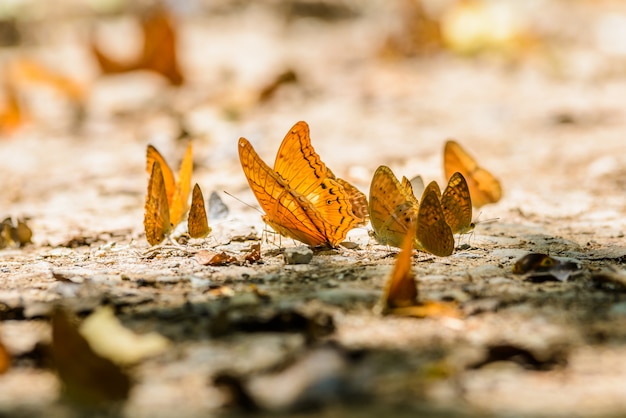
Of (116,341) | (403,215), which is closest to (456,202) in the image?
(403,215)

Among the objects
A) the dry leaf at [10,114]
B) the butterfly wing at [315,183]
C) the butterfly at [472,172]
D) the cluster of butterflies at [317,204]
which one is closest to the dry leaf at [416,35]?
the dry leaf at [10,114]

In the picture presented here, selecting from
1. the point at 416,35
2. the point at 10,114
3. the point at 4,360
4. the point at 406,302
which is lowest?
the point at 4,360

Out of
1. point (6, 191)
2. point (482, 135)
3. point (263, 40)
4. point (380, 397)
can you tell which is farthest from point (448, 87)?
point (380, 397)

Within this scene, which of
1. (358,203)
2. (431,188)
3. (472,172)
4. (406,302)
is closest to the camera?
(406,302)

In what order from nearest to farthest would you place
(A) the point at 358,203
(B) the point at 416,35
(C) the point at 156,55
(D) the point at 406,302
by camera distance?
(D) the point at 406,302, (A) the point at 358,203, (C) the point at 156,55, (B) the point at 416,35

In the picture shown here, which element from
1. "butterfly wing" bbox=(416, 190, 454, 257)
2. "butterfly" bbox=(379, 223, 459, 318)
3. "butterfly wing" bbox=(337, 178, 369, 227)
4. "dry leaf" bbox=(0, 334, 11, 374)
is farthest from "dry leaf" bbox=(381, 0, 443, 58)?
"dry leaf" bbox=(0, 334, 11, 374)

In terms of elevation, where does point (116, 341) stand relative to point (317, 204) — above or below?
below

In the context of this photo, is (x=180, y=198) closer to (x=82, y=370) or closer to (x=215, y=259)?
(x=215, y=259)

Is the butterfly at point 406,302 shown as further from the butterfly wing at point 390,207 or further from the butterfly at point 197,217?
the butterfly at point 197,217

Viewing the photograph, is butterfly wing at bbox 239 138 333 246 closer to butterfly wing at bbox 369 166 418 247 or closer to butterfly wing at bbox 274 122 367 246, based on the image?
butterfly wing at bbox 274 122 367 246
